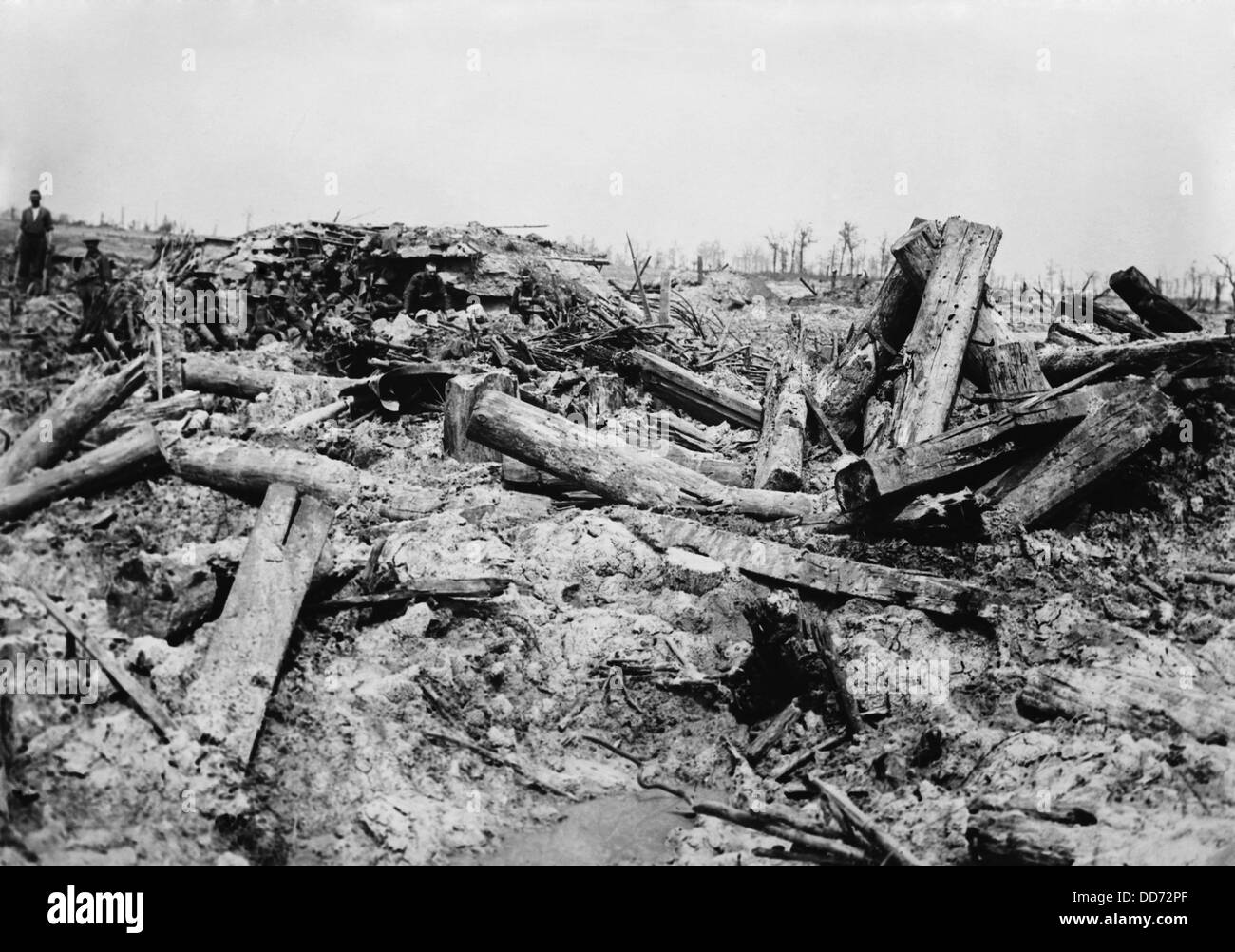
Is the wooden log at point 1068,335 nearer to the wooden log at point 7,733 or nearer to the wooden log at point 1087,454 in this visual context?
the wooden log at point 1087,454

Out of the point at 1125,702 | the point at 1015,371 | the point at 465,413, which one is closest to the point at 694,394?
the point at 465,413

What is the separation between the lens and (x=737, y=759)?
12.6 feet

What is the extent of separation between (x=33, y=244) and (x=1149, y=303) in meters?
8.61

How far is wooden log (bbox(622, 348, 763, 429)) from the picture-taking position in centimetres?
811

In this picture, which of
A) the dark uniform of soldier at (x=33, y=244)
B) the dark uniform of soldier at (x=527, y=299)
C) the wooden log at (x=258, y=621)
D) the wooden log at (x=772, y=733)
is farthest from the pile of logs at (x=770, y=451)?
the dark uniform of soldier at (x=527, y=299)

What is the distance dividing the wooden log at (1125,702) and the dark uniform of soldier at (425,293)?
10.5m

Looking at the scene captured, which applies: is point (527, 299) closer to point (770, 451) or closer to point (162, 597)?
point (770, 451)

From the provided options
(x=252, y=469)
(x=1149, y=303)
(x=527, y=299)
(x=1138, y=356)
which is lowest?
(x=252, y=469)

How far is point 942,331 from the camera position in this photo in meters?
6.09

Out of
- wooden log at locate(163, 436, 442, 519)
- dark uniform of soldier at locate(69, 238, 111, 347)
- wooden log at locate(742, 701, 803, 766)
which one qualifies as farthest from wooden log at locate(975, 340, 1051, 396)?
dark uniform of soldier at locate(69, 238, 111, 347)

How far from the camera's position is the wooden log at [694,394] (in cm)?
811

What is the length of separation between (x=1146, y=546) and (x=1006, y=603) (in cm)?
114

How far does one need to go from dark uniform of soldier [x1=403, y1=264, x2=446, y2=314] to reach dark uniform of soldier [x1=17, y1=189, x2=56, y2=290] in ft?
19.2
